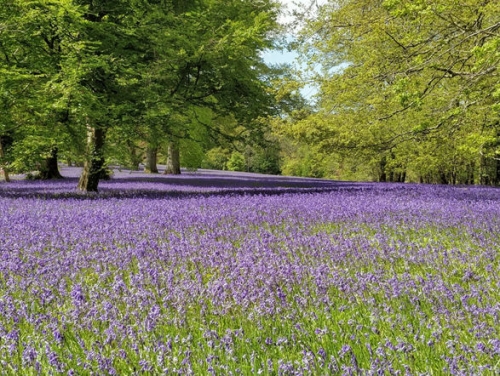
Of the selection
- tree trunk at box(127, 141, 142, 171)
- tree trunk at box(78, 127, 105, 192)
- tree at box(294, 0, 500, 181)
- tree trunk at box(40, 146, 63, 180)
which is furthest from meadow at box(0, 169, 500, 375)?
tree trunk at box(40, 146, 63, 180)

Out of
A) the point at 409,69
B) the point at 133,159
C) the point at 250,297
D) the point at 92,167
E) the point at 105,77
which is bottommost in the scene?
the point at 250,297

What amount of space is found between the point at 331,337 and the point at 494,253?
3.25m

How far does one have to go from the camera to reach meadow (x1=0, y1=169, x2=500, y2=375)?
2.73 metres

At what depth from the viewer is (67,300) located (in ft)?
13.3

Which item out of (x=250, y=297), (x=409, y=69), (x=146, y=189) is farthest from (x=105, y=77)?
(x=250, y=297)

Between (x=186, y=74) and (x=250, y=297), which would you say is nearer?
(x=250, y=297)

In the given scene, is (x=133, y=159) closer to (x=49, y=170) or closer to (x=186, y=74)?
(x=186, y=74)

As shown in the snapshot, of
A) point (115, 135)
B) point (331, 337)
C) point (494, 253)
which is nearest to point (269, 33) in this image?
point (115, 135)

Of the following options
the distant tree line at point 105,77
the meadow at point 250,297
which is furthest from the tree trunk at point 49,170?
the meadow at point 250,297

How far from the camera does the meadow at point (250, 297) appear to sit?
2732 mm

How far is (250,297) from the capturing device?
3.78m

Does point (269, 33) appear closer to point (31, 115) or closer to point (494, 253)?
point (31, 115)

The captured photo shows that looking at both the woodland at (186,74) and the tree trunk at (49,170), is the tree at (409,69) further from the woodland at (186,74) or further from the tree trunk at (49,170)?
the tree trunk at (49,170)

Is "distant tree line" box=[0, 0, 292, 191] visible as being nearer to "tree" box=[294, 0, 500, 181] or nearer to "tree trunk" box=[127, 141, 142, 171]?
"tree trunk" box=[127, 141, 142, 171]
